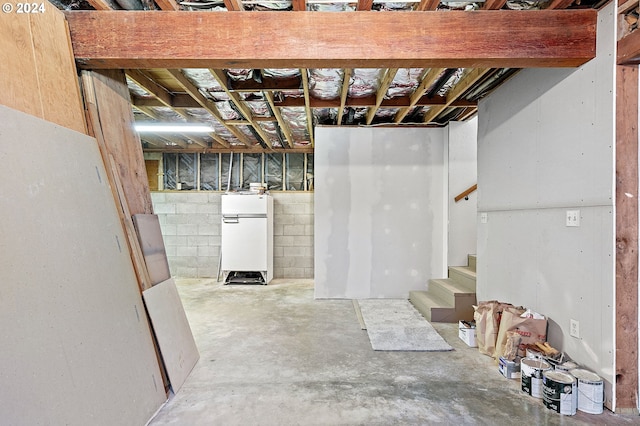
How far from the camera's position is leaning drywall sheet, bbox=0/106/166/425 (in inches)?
53.9

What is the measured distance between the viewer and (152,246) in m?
2.58

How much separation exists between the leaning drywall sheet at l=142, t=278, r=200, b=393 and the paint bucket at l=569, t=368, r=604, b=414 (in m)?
2.69

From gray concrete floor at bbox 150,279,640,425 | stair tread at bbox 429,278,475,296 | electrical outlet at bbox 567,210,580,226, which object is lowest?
gray concrete floor at bbox 150,279,640,425

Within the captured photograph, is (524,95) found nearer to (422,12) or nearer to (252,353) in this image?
(422,12)

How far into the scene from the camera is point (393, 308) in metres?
4.27

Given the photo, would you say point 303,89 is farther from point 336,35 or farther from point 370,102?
point 336,35

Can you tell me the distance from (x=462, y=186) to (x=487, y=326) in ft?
7.72

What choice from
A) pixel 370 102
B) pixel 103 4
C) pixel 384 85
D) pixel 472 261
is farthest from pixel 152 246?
pixel 472 261

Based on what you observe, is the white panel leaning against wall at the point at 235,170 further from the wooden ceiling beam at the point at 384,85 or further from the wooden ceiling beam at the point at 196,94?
the wooden ceiling beam at the point at 384,85

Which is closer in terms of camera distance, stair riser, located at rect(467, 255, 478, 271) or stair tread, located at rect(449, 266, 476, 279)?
stair tread, located at rect(449, 266, 476, 279)

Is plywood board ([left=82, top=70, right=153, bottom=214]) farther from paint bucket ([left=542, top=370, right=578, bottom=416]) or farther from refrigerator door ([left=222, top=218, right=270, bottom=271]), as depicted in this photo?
paint bucket ([left=542, top=370, right=578, bottom=416])

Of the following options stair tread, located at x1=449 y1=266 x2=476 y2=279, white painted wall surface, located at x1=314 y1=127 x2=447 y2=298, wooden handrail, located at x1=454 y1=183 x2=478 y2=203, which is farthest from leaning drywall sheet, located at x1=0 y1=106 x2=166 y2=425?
wooden handrail, located at x1=454 y1=183 x2=478 y2=203

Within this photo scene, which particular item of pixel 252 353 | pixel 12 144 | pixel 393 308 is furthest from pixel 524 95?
pixel 12 144

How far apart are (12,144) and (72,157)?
0.39 m
